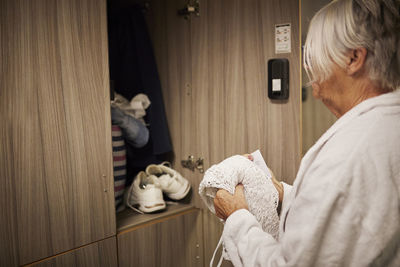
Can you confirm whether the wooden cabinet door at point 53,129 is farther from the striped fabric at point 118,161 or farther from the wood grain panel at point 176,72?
the wood grain panel at point 176,72

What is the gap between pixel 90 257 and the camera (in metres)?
1.28

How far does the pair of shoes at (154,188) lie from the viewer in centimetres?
159

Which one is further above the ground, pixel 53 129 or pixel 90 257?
pixel 53 129

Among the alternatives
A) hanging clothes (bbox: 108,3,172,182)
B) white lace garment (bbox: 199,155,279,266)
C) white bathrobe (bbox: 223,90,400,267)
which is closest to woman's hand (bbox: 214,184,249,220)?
white lace garment (bbox: 199,155,279,266)

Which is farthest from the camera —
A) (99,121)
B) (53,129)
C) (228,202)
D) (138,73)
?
(138,73)

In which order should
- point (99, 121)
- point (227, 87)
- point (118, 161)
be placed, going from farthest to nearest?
point (118, 161) < point (227, 87) < point (99, 121)

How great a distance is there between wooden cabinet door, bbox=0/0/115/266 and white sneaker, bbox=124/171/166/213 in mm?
267

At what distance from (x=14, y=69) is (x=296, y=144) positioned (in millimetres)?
1128

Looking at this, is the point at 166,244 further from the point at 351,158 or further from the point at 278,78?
the point at 351,158

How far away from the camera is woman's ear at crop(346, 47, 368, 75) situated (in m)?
0.69

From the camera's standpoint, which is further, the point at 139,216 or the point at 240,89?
the point at 139,216

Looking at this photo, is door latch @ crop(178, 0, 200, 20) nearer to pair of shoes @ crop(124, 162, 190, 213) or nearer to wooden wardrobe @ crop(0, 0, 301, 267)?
wooden wardrobe @ crop(0, 0, 301, 267)

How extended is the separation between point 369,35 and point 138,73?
141 centimetres

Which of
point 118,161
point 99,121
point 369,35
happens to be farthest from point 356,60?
point 118,161
